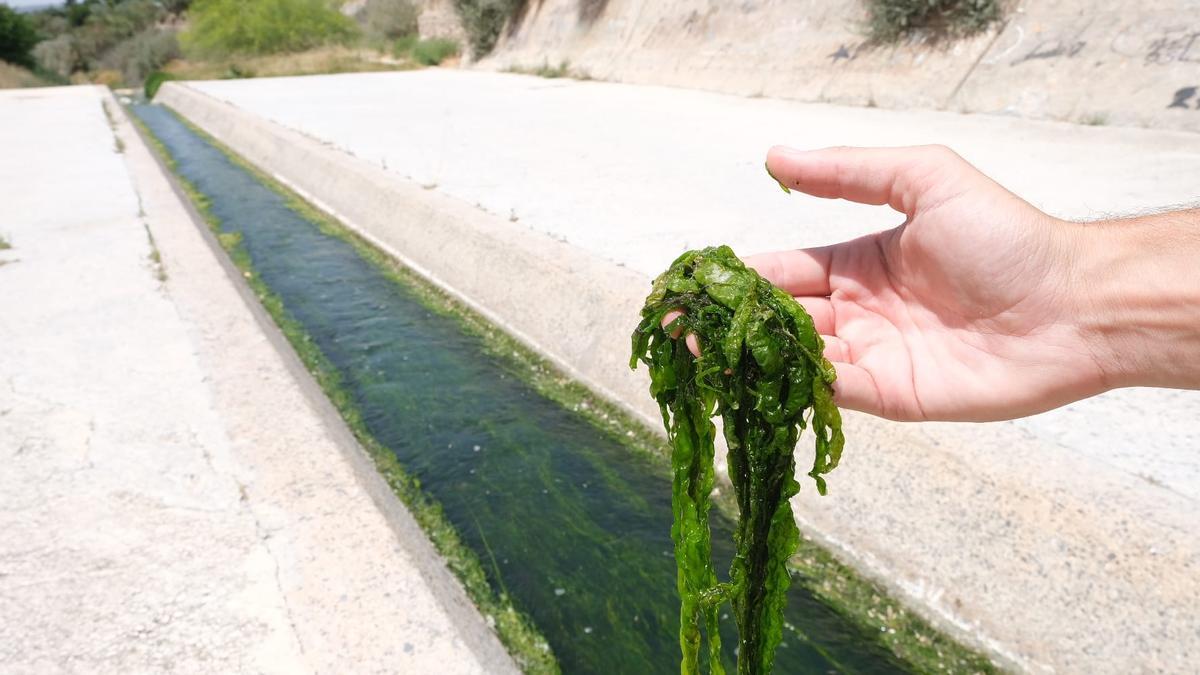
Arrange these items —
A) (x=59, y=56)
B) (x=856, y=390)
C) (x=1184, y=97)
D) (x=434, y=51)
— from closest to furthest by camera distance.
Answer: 1. (x=856, y=390)
2. (x=1184, y=97)
3. (x=434, y=51)
4. (x=59, y=56)

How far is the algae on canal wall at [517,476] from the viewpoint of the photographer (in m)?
3.16

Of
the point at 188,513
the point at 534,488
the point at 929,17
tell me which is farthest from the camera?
the point at 929,17

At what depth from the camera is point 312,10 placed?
36.2m

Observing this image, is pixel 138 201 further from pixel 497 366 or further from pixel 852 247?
pixel 852 247

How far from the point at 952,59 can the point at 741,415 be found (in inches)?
458

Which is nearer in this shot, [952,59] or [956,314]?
[956,314]

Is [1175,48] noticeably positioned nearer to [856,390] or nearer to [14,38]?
[856,390]

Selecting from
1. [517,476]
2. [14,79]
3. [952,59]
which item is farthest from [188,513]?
[14,79]

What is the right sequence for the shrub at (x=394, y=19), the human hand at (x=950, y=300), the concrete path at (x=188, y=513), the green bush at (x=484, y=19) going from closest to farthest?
the human hand at (x=950, y=300), the concrete path at (x=188, y=513), the green bush at (x=484, y=19), the shrub at (x=394, y=19)

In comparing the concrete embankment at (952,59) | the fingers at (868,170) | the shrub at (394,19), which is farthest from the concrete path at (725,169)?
the shrub at (394,19)

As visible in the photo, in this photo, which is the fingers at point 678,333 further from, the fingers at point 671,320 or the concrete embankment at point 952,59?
the concrete embankment at point 952,59

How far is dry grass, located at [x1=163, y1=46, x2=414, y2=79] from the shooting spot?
29.2 metres

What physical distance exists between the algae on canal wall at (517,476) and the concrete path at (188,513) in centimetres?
34

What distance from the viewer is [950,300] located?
7.73 feet
